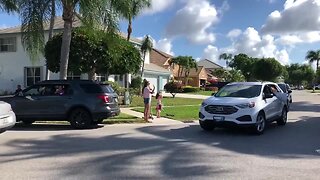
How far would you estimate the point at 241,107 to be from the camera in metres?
14.1

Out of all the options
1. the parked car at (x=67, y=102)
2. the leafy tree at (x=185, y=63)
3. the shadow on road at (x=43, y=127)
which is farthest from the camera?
the leafy tree at (x=185, y=63)

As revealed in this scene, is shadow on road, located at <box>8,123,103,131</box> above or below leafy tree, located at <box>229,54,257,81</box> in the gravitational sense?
below

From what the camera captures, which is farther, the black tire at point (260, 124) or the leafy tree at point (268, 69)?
the leafy tree at point (268, 69)

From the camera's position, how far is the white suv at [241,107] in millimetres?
14078

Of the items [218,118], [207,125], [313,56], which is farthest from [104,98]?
[313,56]

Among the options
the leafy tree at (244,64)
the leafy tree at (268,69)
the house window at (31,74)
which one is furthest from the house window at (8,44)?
the leafy tree at (244,64)

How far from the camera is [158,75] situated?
50.9 metres

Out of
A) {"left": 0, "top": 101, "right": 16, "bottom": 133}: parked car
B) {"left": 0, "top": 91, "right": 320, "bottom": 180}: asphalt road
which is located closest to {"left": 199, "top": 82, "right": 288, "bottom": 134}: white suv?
{"left": 0, "top": 91, "right": 320, "bottom": 180}: asphalt road

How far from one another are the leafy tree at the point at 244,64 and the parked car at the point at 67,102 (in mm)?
77060

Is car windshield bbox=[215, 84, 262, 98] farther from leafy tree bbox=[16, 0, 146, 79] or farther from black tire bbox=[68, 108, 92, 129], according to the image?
leafy tree bbox=[16, 0, 146, 79]

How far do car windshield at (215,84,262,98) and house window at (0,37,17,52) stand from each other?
2610 cm

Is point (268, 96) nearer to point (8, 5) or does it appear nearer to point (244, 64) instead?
point (8, 5)

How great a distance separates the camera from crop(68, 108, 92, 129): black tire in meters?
16.4

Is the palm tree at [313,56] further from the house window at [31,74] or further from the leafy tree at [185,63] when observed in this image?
the house window at [31,74]
